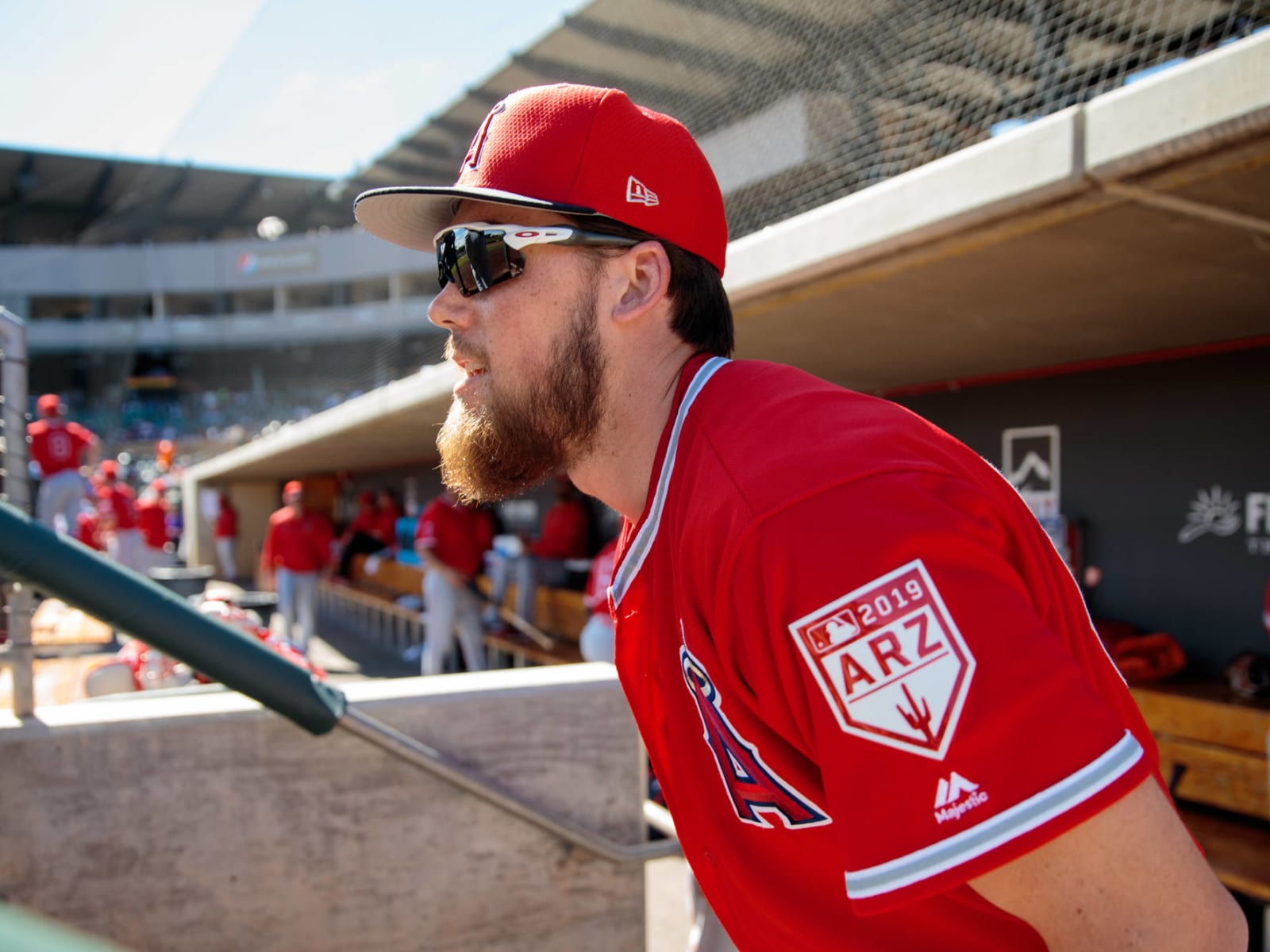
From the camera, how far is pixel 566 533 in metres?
9.18

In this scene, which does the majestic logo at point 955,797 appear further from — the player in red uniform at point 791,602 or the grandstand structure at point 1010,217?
the grandstand structure at point 1010,217

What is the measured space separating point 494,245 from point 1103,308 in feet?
11.2

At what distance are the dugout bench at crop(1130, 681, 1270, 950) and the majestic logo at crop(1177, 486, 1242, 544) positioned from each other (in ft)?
2.57

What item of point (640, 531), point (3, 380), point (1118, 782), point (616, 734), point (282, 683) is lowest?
point (616, 734)

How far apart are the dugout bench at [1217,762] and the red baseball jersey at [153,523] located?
1397cm

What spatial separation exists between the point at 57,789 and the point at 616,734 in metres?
1.56

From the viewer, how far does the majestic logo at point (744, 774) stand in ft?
3.10

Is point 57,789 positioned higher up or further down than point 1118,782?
further down

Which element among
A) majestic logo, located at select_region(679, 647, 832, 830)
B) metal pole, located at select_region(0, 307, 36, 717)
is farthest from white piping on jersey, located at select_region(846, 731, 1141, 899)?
metal pole, located at select_region(0, 307, 36, 717)

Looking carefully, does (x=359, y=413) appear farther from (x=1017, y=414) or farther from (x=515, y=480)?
(x=515, y=480)

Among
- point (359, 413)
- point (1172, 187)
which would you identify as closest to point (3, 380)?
point (1172, 187)

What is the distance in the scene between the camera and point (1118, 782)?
72cm

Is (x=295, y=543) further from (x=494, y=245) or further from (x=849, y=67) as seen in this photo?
(x=494, y=245)

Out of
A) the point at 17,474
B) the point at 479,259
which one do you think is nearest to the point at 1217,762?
the point at 479,259
